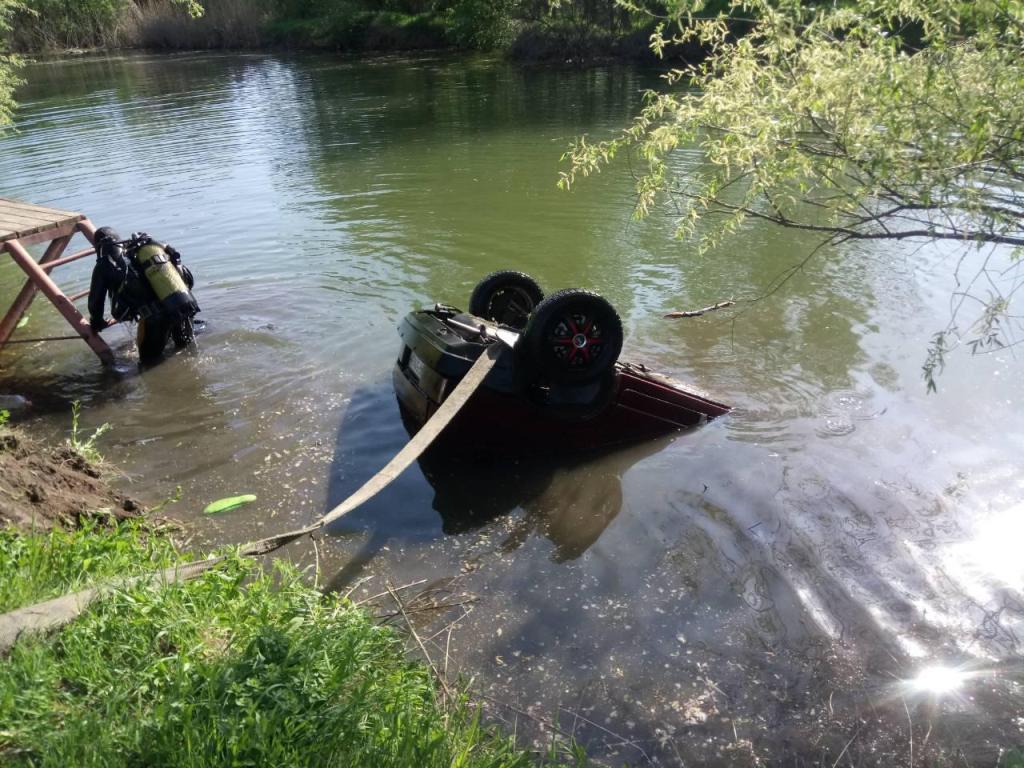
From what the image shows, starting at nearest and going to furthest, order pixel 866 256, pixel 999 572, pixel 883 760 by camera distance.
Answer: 1. pixel 883 760
2. pixel 999 572
3. pixel 866 256

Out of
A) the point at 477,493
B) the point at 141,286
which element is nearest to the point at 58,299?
the point at 141,286

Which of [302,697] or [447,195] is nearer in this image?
[302,697]

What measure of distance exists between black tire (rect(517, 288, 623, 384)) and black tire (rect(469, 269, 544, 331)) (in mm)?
1407

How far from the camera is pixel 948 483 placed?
5.65 metres

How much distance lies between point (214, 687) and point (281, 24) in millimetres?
48213

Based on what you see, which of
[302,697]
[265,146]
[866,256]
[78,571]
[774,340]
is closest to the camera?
[302,697]

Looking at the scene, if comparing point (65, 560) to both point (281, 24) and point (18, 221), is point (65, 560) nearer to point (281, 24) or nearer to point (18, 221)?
point (18, 221)

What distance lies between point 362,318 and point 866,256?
644 cm

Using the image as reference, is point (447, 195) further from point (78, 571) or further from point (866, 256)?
point (78, 571)

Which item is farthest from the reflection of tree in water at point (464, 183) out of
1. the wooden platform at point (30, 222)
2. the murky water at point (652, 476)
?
the wooden platform at point (30, 222)

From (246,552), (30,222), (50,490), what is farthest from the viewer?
(30,222)

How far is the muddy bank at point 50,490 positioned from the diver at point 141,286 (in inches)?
84.5

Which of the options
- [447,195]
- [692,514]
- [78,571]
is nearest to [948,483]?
[692,514]

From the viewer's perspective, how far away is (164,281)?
744cm
